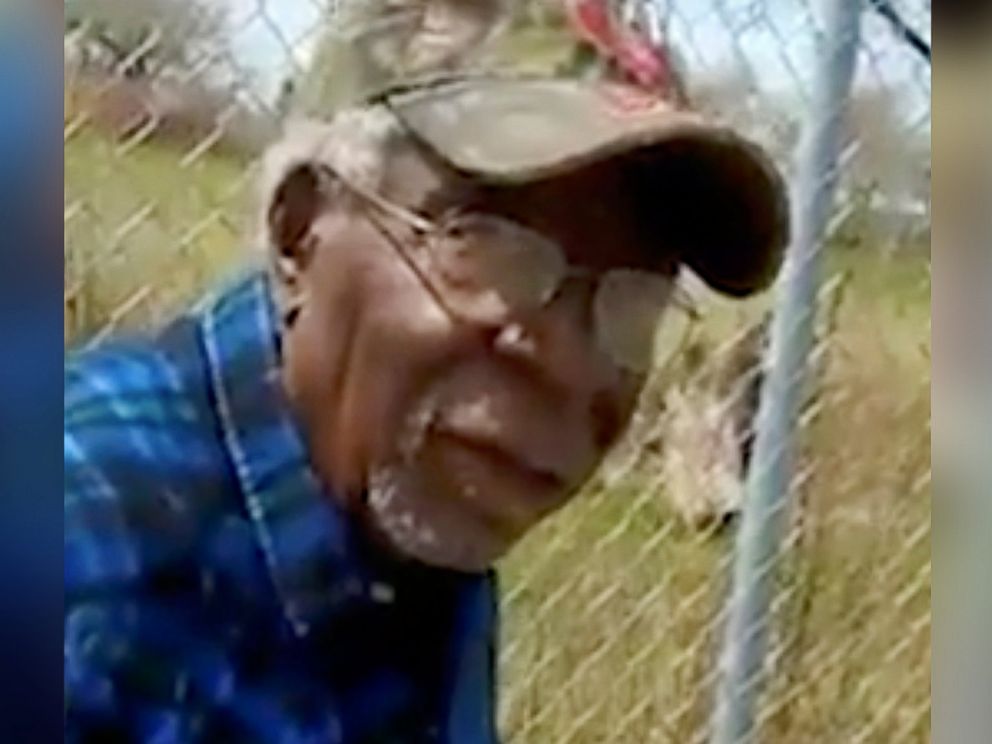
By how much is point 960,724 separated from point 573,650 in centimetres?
22

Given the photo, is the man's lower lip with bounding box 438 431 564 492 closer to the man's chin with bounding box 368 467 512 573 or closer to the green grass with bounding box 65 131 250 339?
the man's chin with bounding box 368 467 512 573

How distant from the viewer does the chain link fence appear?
1006 mm

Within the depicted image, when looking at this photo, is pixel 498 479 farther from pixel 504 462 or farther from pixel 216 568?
pixel 216 568

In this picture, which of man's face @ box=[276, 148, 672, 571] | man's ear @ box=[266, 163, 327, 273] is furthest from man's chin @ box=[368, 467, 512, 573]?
man's ear @ box=[266, 163, 327, 273]

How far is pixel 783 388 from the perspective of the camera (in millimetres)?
1111

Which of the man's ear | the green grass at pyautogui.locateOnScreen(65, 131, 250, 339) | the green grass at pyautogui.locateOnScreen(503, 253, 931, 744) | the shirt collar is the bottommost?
the green grass at pyautogui.locateOnScreen(503, 253, 931, 744)

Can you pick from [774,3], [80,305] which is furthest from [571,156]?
[80,305]

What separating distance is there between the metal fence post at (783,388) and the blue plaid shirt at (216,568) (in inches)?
6.6

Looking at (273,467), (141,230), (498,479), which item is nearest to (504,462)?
(498,479)

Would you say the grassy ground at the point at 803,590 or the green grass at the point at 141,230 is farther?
the grassy ground at the point at 803,590

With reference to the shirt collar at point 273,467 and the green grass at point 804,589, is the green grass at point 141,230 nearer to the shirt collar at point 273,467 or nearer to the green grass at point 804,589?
the shirt collar at point 273,467

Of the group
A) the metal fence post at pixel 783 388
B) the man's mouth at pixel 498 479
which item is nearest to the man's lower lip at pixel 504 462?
the man's mouth at pixel 498 479

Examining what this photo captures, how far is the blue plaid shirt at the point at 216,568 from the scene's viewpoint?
3.20ft

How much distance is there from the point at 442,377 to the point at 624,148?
0.16 m
